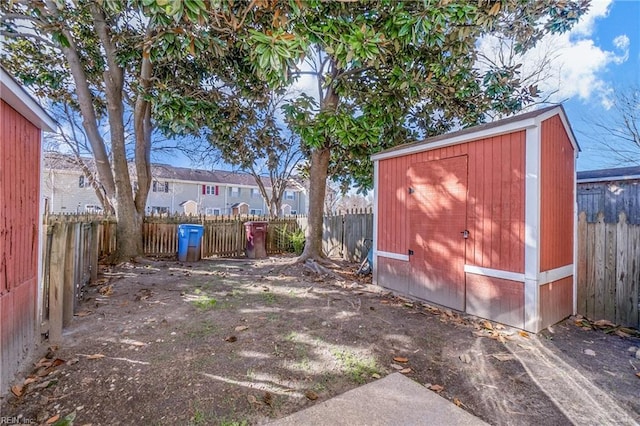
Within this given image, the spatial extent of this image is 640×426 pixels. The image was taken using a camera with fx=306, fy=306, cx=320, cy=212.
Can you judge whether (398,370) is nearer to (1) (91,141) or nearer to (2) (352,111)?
(2) (352,111)

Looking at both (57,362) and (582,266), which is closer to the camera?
(57,362)

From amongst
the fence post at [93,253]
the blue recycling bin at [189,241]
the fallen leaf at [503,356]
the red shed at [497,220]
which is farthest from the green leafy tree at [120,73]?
the fallen leaf at [503,356]

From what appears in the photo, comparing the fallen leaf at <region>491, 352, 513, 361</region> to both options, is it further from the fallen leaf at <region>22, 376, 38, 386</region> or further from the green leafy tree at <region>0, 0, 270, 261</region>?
the green leafy tree at <region>0, 0, 270, 261</region>

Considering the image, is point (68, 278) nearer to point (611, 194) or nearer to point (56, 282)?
point (56, 282)

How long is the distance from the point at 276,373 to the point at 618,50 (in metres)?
15.1

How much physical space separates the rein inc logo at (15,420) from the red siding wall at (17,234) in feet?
1.43

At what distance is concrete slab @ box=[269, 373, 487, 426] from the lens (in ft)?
6.93

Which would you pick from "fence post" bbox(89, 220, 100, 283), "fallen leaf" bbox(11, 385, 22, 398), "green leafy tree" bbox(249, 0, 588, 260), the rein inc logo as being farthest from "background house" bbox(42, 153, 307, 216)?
the rein inc logo

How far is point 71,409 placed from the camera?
7.33ft

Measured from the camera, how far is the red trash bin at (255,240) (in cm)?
1000

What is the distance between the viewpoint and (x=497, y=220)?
4266mm

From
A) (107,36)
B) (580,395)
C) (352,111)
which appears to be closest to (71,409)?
(580,395)

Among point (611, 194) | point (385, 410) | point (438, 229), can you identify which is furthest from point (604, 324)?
point (611, 194)

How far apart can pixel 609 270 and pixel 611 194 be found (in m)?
7.06
